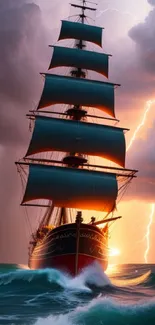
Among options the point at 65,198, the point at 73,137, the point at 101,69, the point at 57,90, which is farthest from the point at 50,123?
the point at 101,69

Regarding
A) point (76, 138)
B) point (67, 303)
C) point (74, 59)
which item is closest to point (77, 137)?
point (76, 138)

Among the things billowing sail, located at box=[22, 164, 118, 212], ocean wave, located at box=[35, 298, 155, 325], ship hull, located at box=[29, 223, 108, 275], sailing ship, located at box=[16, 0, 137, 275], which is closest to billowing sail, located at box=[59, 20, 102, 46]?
sailing ship, located at box=[16, 0, 137, 275]

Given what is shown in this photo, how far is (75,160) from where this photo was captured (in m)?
44.1

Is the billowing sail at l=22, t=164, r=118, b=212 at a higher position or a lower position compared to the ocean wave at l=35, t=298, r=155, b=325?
higher

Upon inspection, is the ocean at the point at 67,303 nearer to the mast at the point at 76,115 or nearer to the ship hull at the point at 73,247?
the ship hull at the point at 73,247

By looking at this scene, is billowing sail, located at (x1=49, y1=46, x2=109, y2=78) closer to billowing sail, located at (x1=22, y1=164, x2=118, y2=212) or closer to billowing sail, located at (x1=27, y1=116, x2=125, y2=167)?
billowing sail, located at (x1=27, y1=116, x2=125, y2=167)

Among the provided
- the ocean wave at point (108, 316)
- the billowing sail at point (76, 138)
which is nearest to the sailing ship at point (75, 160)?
the billowing sail at point (76, 138)

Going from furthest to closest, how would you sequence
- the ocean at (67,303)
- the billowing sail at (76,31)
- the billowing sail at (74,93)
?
the billowing sail at (76,31), the billowing sail at (74,93), the ocean at (67,303)

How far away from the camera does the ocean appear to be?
558 inches

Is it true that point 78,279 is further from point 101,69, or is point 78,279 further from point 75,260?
point 101,69

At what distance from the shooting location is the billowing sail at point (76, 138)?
41844 millimetres

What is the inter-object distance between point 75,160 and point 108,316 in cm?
3023

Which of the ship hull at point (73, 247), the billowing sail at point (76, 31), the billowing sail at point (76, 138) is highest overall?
the billowing sail at point (76, 31)

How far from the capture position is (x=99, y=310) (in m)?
15.2
